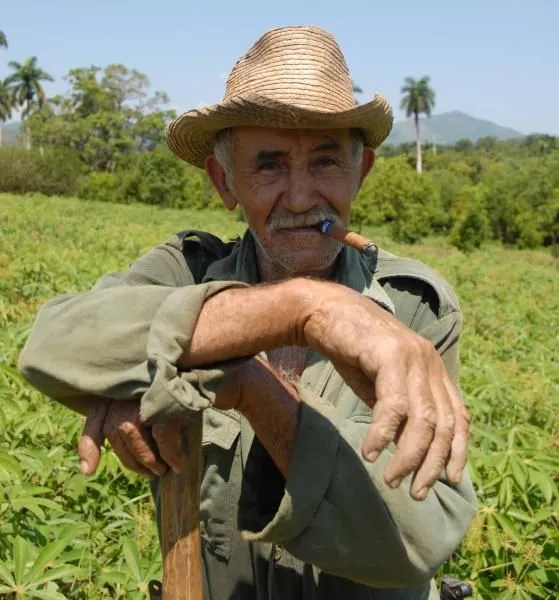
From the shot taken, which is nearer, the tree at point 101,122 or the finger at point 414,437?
the finger at point 414,437

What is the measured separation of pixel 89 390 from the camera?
1.10m

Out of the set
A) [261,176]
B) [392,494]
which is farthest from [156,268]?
[392,494]

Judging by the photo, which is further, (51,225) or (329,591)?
(51,225)

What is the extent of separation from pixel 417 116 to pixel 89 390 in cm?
7073

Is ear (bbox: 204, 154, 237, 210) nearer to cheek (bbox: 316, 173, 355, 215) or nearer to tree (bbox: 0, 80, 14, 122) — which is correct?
cheek (bbox: 316, 173, 355, 215)

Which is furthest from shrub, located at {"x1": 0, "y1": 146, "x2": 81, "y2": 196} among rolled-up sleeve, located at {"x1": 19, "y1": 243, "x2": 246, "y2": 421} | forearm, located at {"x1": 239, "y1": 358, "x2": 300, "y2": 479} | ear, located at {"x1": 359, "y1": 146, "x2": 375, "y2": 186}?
forearm, located at {"x1": 239, "y1": 358, "x2": 300, "y2": 479}

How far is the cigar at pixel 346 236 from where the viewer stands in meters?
1.48

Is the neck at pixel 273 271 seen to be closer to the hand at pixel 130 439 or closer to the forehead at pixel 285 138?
the forehead at pixel 285 138

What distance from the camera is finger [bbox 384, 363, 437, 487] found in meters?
0.83

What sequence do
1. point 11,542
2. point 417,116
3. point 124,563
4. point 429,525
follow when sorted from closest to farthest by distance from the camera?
Answer: point 429,525 < point 11,542 < point 124,563 < point 417,116

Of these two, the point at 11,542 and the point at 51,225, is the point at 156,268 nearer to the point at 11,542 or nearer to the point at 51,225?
the point at 11,542

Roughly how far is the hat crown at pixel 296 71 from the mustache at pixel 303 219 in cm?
22

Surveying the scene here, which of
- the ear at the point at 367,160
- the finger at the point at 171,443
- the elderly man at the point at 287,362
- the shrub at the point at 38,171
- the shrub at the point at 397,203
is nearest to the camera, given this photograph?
the elderly man at the point at 287,362

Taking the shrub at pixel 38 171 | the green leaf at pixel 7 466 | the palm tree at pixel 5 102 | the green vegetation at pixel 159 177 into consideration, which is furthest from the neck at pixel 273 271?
the palm tree at pixel 5 102
